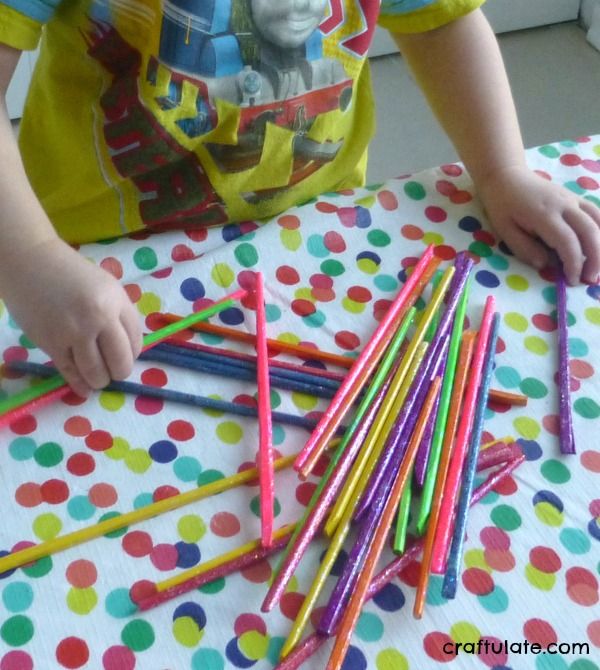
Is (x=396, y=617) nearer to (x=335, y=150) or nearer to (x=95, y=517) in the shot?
A: (x=95, y=517)

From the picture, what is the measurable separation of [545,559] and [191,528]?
169 mm

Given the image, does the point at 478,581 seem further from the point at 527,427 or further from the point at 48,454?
the point at 48,454

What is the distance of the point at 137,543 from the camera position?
1.24ft

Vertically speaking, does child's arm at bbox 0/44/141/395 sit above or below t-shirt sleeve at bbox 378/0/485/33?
below

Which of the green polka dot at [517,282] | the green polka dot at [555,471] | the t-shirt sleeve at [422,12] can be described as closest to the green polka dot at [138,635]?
the green polka dot at [555,471]

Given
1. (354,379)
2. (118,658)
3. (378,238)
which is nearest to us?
(118,658)

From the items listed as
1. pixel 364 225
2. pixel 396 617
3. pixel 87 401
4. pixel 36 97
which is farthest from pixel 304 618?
pixel 36 97

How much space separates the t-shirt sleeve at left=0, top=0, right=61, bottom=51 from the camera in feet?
1.55

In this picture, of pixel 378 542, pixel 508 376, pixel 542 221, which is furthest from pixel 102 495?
pixel 542 221

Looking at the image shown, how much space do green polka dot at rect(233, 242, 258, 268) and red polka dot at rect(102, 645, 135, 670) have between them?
25 cm

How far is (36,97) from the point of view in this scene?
62 cm

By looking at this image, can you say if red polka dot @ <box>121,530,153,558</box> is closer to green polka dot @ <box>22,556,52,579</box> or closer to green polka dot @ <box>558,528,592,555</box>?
green polka dot @ <box>22,556,52,579</box>

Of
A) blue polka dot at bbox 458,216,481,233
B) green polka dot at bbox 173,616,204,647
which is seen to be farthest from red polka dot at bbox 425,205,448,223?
green polka dot at bbox 173,616,204,647

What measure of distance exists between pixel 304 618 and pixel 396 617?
0.04 m
